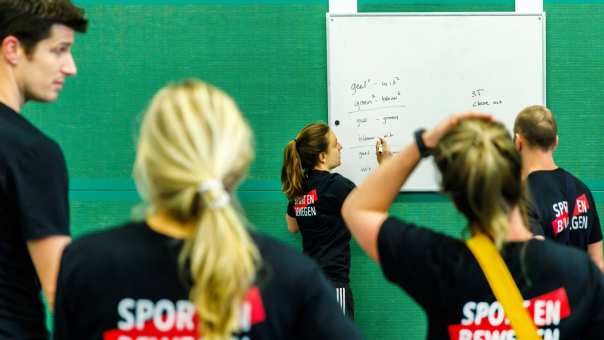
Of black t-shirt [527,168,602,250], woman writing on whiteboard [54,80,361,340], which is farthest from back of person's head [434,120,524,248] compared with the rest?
black t-shirt [527,168,602,250]

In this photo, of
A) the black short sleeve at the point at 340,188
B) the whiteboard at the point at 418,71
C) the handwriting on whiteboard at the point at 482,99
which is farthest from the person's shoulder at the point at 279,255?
the handwriting on whiteboard at the point at 482,99

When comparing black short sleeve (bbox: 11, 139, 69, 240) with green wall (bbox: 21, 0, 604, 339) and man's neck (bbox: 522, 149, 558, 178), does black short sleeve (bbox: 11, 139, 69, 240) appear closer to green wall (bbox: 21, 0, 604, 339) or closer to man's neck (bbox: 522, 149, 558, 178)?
man's neck (bbox: 522, 149, 558, 178)

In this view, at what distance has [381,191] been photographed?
137 cm

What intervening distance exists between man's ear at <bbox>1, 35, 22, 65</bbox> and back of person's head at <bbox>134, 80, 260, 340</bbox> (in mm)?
778

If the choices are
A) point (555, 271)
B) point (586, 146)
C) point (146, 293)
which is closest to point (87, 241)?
point (146, 293)

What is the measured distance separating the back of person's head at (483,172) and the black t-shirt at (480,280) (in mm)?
69

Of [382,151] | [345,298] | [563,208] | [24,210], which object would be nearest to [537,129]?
[563,208]

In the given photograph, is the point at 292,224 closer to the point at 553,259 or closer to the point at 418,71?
the point at 418,71

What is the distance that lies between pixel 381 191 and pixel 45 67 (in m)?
0.89

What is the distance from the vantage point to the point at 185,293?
104cm

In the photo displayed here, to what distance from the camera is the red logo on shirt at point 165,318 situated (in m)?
1.03

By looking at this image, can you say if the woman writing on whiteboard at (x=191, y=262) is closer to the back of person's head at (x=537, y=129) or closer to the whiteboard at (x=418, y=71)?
the back of person's head at (x=537, y=129)

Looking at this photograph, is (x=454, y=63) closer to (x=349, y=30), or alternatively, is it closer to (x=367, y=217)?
(x=349, y=30)

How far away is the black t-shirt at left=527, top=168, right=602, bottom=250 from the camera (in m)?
2.58
